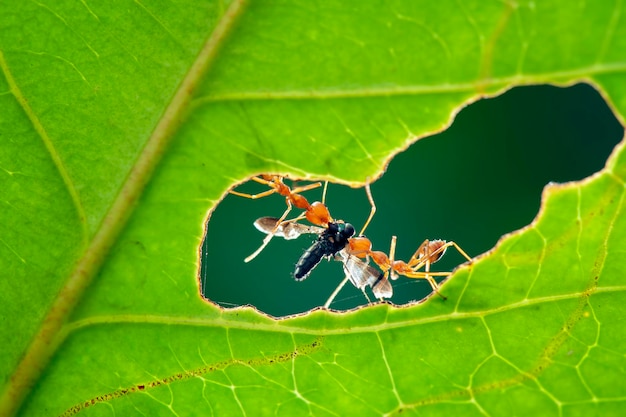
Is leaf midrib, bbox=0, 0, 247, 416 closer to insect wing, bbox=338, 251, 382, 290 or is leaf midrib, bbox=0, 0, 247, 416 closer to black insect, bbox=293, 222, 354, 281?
insect wing, bbox=338, 251, 382, 290

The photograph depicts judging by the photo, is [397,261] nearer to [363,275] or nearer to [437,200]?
[363,275]

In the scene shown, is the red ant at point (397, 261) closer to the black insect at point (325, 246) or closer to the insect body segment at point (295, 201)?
the black insect at point (325, 246)

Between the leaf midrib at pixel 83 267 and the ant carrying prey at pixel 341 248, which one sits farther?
the ant carrying prey at pixel 341 248

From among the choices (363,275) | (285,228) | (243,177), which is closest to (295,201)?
(285,228)

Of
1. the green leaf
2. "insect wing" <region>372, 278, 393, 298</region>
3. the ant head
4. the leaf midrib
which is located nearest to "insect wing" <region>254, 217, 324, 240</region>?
the ant head

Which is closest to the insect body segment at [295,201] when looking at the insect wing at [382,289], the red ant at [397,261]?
the red ant at [397,261]

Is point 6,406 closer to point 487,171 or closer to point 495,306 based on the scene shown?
point 495,306
